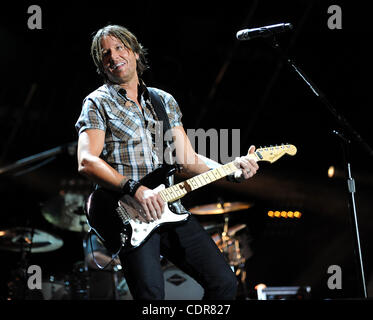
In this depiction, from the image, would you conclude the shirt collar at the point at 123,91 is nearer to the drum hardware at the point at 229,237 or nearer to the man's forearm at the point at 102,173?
the man's forearm at the point at 102,173

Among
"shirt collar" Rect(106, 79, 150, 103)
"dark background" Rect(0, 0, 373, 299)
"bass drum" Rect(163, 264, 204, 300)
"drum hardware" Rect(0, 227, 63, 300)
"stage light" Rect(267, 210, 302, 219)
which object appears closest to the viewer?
"shirt collar" Rect(106, 79, 150, 103)

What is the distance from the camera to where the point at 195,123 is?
277 inches

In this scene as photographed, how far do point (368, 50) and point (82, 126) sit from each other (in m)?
5.14

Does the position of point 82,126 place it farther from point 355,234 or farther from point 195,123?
point 195,123

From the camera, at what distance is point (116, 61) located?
116 inches

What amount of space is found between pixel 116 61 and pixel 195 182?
92 centimetres

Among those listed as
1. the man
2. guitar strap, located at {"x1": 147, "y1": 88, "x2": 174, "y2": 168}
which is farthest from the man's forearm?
guitar strap, located at {"x1": 147, "y1": 88, "x2": 174, "y2": 168}

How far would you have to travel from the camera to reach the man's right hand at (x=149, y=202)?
2.50m

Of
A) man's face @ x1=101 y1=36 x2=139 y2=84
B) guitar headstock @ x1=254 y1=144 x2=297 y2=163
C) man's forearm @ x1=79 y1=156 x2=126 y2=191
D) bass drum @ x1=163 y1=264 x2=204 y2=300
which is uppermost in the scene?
man's face @ x1=101 y1=36 x2=139 y2=84

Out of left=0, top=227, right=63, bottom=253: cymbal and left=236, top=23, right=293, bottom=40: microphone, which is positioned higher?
left=236, top=23, right=293, bottom=40: microphone

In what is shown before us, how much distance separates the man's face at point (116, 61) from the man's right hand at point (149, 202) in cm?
83

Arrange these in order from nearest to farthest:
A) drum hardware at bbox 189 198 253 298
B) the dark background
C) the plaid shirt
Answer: the plaid shirt, drum hardware at bbox 189 198 253 298, the dark background

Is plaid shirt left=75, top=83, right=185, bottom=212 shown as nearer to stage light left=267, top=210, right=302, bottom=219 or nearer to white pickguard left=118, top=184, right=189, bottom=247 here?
white pickguard left=118, top=184, right=189, bottom=247

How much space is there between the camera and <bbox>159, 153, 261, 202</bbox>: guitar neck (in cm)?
272
